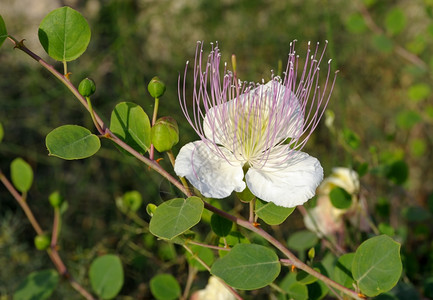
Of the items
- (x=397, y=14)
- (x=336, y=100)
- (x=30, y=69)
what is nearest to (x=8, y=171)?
(x=30, y=69)

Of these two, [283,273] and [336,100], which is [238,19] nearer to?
[336,100]

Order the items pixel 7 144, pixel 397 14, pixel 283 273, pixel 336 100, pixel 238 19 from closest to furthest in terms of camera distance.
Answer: pixel 283 273, pixel 397 14, pixel 7 144, pixel 336 100, pixel 238 19

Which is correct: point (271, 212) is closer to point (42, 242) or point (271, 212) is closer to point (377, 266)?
point (377, 266)

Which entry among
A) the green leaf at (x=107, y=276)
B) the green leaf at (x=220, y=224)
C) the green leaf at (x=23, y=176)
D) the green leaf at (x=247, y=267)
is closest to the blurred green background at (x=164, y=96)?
the green leaf at (x=107, y=276)

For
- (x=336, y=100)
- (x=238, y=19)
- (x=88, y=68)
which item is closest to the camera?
(x=88, y=68)

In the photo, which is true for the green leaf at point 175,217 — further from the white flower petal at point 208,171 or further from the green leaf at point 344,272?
the green leaf at point 344,272

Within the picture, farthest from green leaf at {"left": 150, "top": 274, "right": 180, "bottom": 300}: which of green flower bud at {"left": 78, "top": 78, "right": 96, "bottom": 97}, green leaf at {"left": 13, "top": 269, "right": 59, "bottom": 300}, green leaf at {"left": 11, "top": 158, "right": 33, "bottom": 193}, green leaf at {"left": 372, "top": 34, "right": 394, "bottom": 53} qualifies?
green leaf at {"left": 372, "top": 34, "right": 394, "bottom": 53}

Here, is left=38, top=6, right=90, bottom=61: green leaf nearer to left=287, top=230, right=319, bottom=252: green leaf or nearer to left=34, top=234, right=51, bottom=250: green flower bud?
left=34, top=234, right=51, bottom=250: green flower bud
